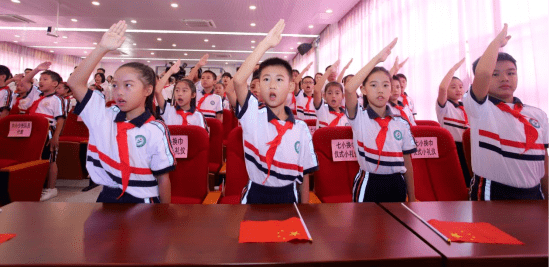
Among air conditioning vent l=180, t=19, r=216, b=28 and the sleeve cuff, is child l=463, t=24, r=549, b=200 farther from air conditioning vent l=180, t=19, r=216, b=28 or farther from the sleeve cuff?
air conditioning vent l=180, t=19, r=216, b=28

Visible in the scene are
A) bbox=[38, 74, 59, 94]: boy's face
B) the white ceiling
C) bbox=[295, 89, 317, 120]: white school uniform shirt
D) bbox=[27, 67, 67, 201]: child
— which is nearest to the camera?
bbox=[27, 67, 67, 201]: child

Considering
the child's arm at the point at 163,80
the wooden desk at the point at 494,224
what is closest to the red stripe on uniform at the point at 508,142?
the wooden desk at the point at 494,224

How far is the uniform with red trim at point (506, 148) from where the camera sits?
1.68 metres

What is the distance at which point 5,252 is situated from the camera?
74 cm

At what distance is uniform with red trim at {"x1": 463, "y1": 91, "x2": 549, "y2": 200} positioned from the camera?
1677 millimetres

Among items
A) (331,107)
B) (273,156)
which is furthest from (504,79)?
(331,107)

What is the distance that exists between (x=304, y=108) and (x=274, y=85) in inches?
150

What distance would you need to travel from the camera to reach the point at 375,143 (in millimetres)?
1931

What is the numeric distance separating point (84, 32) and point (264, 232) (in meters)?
12.5

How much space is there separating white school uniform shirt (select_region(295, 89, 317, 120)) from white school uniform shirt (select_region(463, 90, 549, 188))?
3.46 metres

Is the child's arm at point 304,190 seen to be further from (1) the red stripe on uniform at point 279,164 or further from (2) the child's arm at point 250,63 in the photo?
(2) the child's arm at point 250,63

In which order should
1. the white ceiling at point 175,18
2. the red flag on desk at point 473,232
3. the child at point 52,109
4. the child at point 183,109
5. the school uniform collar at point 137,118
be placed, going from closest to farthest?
the red flag on desk at point 473,232 < the school uniform collar at point 137,118 < the child at point 183,109 < the child at point 52,109 < the white ceiling at point 175,18

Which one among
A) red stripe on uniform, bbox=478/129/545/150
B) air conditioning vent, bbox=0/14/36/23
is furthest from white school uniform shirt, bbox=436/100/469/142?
air conditioning vent, bbox=0/14/36/23

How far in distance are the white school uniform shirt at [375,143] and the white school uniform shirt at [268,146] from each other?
419mm
